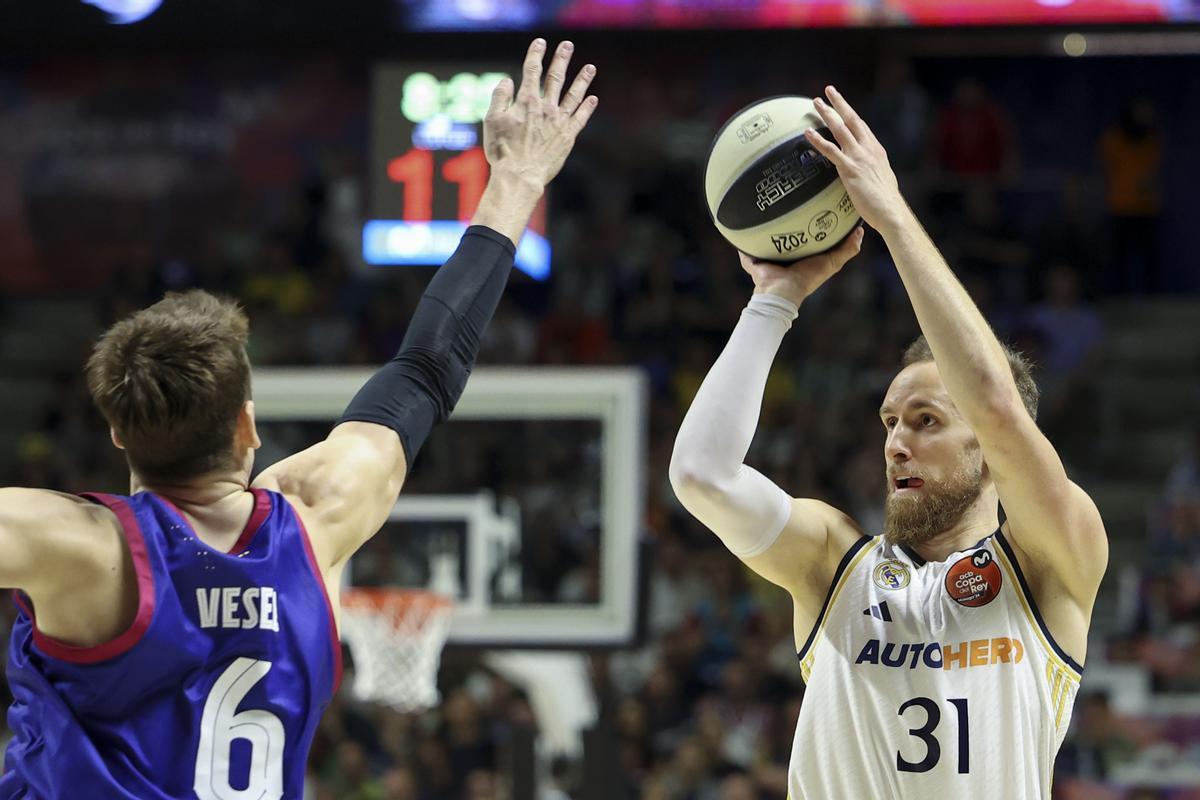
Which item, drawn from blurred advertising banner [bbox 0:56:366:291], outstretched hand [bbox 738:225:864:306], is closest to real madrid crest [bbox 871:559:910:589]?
outstretched hand [bbox 738:225:864:306]

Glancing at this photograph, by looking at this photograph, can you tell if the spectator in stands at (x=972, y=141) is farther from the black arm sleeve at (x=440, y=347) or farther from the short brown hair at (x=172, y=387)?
the short brown hair at (x=172, y=387)

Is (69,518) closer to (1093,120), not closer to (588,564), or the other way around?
(588,564)

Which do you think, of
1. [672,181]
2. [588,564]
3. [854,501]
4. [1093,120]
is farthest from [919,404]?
[1093,120]

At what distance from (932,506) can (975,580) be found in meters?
0.19

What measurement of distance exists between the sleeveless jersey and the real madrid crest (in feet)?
4.06

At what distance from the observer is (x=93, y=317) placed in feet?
48.2

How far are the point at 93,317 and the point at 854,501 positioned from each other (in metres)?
7.40

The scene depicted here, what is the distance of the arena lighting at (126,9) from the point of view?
1177cm

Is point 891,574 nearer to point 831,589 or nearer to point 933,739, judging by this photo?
point 831,589

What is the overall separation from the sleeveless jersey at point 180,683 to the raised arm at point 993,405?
1289 millimetres

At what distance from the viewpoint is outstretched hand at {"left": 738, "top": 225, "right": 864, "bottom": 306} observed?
340 cm

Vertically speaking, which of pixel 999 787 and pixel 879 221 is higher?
pixel 879 221

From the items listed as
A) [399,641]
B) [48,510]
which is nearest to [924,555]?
[48,510]

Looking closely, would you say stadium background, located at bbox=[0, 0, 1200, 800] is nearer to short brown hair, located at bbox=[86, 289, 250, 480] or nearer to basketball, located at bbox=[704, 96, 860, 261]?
basketball, located at bbox=[704, 96, 860, 261]
